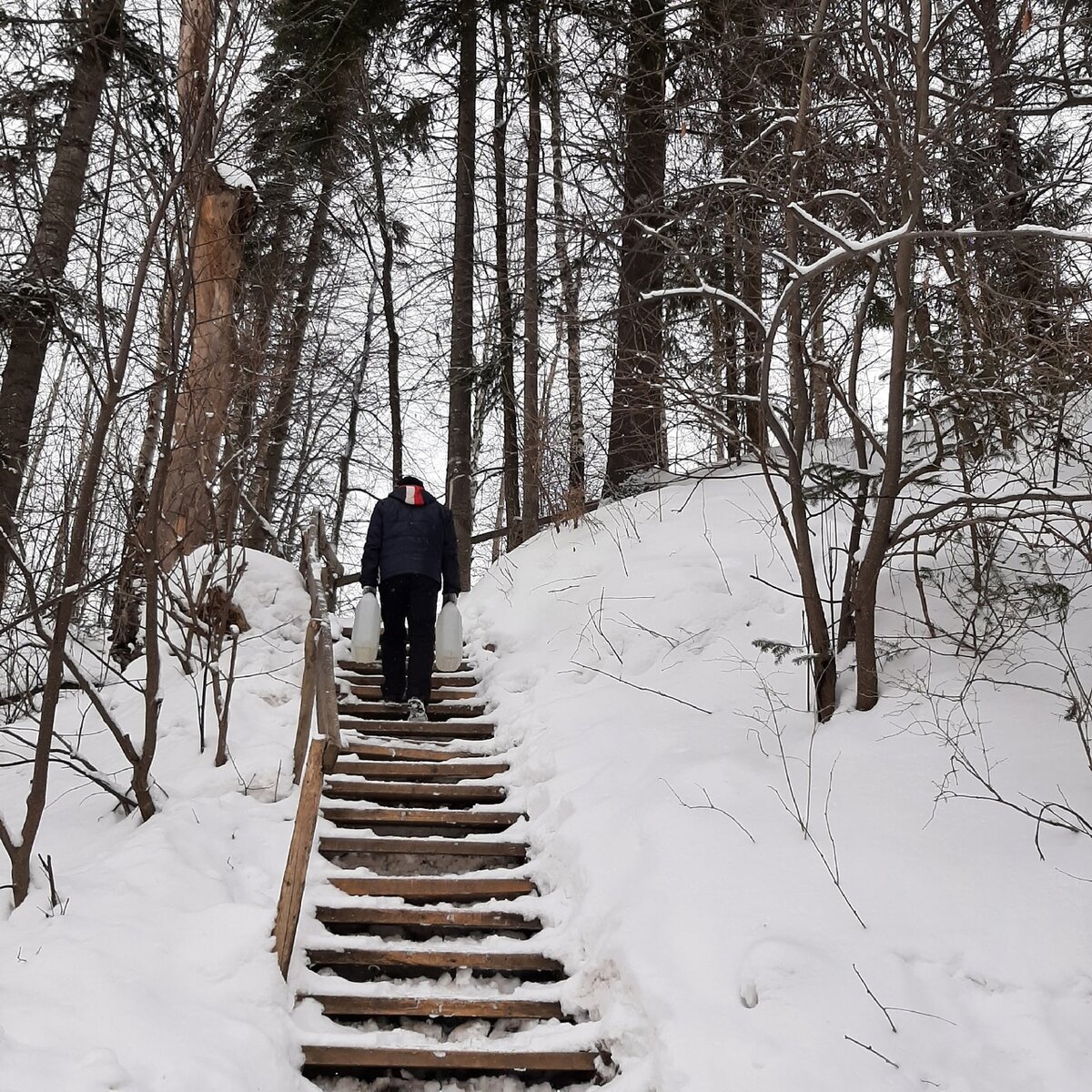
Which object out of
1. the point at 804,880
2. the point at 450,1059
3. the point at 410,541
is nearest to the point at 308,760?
the point at 450,1059

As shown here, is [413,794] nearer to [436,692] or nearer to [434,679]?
[436,692]

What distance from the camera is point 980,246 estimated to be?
18.9 ft

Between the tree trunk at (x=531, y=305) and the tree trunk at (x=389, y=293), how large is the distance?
317 centimetres

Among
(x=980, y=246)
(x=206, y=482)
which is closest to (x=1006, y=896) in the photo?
(x=980, y=246)

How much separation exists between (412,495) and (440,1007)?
403 centimetres

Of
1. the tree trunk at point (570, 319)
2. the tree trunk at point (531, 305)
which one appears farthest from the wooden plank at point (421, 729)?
the tree trunk at point (531, 305)

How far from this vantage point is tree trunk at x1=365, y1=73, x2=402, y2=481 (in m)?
16.2

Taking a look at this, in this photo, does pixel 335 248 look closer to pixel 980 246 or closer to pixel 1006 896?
pixel 980 246

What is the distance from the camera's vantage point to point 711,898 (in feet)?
12.6

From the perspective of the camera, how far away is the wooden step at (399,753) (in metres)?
6.05

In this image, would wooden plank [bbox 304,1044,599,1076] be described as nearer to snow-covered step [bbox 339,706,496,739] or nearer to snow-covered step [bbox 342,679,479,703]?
snow-covered step [bbox 339,706,496,739]

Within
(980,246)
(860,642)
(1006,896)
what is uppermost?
(980,246)

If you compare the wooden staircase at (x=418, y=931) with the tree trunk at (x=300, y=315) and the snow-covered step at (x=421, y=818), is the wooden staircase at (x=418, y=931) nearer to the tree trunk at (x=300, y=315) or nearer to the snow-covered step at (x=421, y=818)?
the snow-covered step at (x=421, y=818)

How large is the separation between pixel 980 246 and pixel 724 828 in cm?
389
